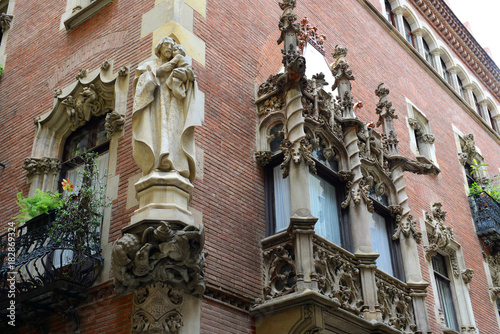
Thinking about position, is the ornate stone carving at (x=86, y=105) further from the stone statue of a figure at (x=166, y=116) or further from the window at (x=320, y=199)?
the window at (x=320, y=199)

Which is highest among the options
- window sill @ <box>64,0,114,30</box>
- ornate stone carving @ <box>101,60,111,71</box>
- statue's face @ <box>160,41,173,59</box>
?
window sill @ <box>64,0,114,30</box>

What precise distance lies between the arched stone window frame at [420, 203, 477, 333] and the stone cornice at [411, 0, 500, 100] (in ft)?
31.1

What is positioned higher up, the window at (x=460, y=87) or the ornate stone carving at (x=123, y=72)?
the window at (x=460, y=87)

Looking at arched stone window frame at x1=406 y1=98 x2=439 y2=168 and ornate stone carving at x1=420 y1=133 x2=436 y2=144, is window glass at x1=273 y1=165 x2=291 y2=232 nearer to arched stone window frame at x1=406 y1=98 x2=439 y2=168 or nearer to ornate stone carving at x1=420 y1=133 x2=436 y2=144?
arched stone window frame at x1=406 y1=98 x2=439 y2=168

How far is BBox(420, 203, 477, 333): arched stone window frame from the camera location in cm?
1369

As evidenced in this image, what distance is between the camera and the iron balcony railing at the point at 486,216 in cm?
1623

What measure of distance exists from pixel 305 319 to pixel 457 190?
10374 millimetres

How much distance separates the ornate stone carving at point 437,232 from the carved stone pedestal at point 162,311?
7.87m

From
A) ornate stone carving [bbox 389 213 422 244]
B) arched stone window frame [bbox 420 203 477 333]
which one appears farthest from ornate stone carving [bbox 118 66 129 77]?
arched stone window frame [bbox 420 203 477 333]

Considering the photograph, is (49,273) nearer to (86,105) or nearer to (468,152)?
(86,105)

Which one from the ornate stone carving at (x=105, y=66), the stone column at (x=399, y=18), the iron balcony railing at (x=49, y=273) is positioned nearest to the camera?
the iron balcony railing at (x=49, y=273)

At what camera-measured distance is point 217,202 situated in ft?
28.4

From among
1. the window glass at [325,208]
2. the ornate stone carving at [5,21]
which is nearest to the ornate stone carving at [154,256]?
the window glass at [325,208]

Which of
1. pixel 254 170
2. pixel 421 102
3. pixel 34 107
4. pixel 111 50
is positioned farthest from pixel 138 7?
pixel 421 102
